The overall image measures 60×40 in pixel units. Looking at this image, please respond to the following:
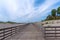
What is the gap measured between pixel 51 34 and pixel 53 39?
4.01ft

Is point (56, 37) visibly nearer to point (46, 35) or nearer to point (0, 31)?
point (46, 35)

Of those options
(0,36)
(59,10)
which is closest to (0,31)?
(0,36)

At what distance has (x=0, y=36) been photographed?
51.5ft

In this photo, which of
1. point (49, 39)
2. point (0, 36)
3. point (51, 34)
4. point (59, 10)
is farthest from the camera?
point (59, 10)

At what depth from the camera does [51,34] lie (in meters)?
20.2

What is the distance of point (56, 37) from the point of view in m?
19.7

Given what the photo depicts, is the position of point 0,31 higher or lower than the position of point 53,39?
higher

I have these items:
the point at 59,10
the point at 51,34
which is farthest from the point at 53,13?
the point at 51,34

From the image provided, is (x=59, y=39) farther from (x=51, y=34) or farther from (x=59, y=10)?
(x=59, y=10)

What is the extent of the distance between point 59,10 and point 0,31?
14877 centimetres

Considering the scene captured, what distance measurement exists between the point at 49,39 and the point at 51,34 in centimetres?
144

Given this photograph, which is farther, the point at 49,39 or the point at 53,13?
the point at 53,13

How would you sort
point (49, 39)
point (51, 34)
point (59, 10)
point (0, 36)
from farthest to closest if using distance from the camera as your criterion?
point (59, 10) < point (51, 34) < point (49, 39) < point (0, 36)

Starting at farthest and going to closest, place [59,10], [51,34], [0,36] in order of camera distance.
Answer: [59,10] → [51,34] → [0,36]
